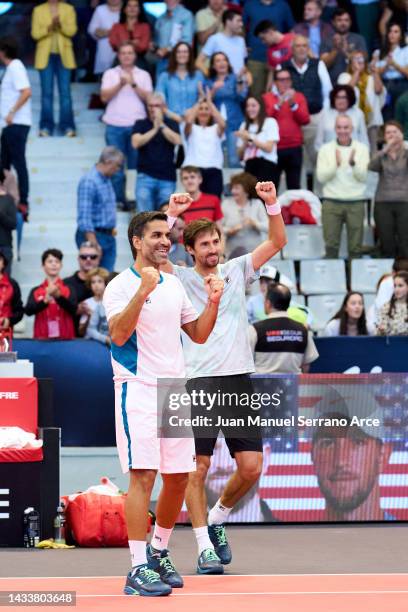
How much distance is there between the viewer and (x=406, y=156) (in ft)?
59.4

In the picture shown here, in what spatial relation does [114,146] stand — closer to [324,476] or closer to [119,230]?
[119,230]

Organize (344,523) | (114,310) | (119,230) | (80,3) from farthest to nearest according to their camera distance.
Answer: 1. (80,3)
2. (119,230)
3. (344,523)
4. (114,310)

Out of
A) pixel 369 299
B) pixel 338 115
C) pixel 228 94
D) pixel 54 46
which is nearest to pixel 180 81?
pixel 228 94

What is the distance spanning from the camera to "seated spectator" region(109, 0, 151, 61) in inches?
800

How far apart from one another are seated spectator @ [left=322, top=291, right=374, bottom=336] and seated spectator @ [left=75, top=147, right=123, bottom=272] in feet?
11.0

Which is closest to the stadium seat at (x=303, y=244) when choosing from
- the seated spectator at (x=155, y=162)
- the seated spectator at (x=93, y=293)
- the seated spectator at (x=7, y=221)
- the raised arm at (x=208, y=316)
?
the seated spectator at (x=155, y=162)

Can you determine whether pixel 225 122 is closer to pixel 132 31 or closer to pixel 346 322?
pixel 132 31

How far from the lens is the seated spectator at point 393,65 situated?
2030 cm

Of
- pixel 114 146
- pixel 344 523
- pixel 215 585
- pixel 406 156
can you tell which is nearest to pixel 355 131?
pixel 406 156

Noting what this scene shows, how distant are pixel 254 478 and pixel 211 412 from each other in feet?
1.70

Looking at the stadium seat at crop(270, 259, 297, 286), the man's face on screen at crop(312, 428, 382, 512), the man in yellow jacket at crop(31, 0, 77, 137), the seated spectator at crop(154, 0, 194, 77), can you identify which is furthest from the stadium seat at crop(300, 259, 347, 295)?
the man's face on screen at crop(312, 428, 382, 512)

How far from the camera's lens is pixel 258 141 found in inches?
717

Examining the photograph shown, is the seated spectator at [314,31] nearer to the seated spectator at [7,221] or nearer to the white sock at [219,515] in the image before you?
the seated spectator at [7,221]

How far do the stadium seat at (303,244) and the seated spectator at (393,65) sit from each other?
A: 9.70 ft
